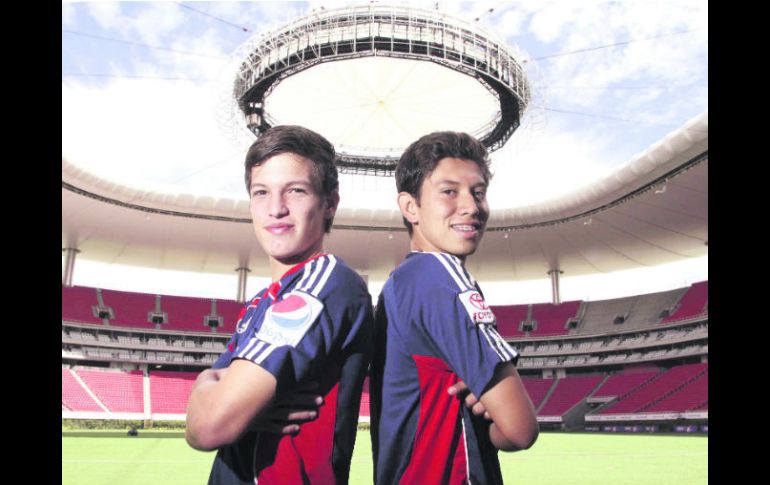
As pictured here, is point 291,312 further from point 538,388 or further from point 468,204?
point 538,388

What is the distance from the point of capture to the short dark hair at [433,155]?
2418mm

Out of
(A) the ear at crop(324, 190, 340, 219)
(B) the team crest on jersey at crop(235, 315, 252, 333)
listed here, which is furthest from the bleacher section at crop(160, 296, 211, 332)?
(A) the ear at crop(324, 190, 340, 219)

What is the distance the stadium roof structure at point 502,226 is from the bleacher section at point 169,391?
6621mm

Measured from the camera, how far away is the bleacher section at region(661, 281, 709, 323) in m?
34.1

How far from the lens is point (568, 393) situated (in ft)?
113

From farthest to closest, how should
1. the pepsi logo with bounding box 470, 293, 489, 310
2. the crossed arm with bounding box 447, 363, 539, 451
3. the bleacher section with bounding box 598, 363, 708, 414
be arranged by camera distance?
the bleacher section with bounding box 598, 363, 708, 414, the pepsi logo with bounding box 470, 293, 489, 310, the crossed arm with bounding box 447, 363, 539, 451

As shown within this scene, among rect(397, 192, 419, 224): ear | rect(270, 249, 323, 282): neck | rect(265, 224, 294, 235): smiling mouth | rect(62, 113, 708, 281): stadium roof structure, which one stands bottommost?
rect(270, 249, 323, 282): neck

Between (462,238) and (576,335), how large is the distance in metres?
38.1

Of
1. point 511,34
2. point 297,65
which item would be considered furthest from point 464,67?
point 297,65

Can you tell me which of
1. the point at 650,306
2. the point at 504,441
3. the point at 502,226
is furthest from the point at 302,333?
the point at 650,306

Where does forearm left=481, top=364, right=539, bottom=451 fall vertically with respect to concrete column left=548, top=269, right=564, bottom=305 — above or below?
below

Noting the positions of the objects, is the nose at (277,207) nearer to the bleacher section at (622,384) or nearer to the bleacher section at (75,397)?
the bleacher section at (75,397)

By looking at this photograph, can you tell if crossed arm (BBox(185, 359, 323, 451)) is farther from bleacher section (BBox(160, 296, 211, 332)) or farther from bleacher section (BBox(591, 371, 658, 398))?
bleacher section (BBox(160, 296, 211, 332))
